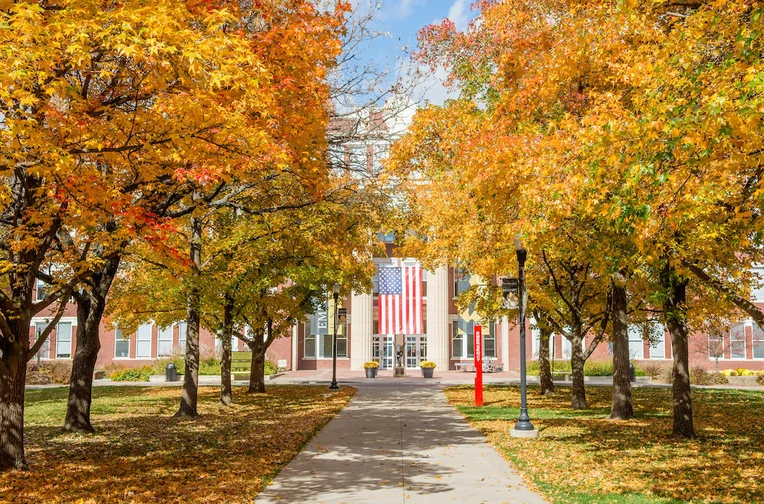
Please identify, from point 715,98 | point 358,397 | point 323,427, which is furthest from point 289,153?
point 358,397

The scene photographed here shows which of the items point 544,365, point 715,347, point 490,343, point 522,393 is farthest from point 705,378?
point 522,393

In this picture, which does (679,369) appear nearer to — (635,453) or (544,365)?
(635,453)

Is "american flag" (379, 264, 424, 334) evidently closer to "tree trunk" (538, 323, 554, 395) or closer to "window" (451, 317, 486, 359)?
"window" (451, 317, 486, 359)

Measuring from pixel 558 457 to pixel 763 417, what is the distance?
1055cm

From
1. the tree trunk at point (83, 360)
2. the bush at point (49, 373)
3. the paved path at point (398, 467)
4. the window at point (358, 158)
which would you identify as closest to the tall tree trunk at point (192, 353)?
the tree trunk at point (83, 360)

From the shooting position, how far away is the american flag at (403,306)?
3903cm

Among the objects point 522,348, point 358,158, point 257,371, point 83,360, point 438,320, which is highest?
point 358,158

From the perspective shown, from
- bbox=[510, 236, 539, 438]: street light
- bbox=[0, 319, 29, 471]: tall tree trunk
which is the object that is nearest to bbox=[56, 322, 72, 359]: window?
bbox=[0, 319, 29, 471]: tall tree trunk

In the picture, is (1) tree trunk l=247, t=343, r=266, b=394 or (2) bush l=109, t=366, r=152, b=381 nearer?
(1) tree trunk l=247, t=343, r=266, b=394

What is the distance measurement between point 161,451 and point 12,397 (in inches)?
119

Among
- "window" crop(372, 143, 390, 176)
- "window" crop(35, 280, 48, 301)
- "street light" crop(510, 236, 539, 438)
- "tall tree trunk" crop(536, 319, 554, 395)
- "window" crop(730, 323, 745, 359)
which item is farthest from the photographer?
"window" crop(730, 323, 745, 359)

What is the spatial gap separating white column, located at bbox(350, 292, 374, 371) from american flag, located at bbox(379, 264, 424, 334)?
31.6 feet

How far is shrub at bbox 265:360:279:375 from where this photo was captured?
43316mm

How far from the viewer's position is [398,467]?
34.9 feet
